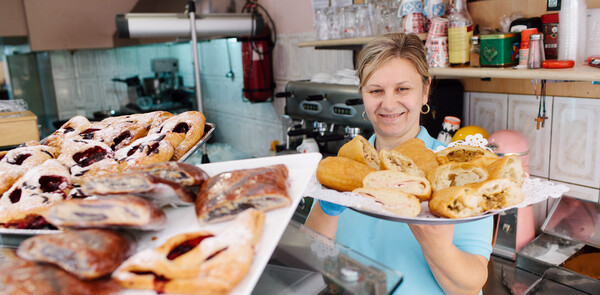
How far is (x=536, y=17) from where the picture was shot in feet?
5.61

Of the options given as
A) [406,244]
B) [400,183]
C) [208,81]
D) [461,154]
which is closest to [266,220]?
[400,183]

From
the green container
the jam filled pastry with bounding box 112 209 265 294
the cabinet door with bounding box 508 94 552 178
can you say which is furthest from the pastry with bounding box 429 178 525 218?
the cabinet door with bounding box 508 94 552 178

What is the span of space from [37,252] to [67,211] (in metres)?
0.05

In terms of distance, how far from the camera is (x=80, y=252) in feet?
1.51

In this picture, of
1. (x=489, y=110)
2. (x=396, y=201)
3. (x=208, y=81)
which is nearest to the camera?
(x=396, y=201)

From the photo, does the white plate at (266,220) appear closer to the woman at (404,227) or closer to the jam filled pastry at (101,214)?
the jam filled pastry at (101,214)

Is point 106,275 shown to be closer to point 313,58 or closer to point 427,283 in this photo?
point 427,283

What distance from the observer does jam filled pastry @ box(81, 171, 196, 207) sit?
528 mm

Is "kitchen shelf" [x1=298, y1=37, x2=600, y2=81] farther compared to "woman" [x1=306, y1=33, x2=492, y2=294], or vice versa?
"kitchen shelf" [x1=298, y1=37, x2=600, y2=81]

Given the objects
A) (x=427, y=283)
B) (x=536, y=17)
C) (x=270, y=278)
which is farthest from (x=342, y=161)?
(x=536, y=17)

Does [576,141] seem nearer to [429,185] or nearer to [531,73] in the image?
[531,73]

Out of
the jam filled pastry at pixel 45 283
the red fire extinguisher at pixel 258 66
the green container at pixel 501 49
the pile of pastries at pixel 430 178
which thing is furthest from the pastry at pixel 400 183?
the red fire extinguisher at pixel 258 66

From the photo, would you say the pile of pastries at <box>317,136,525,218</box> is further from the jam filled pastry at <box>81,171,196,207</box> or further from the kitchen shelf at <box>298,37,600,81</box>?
the kitchen shelf at <box>298,37,600,81</box>

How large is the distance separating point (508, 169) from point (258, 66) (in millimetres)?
2854
